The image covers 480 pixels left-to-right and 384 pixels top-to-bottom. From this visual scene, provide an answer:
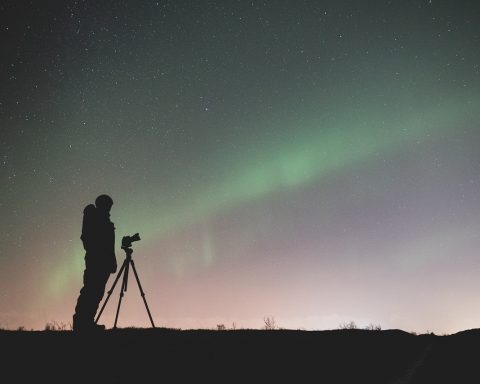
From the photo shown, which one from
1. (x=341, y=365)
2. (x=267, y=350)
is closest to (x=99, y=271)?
(x=267, y=350)

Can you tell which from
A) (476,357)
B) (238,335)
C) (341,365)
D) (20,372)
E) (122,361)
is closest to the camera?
(20,372)

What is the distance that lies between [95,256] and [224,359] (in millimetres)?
3432

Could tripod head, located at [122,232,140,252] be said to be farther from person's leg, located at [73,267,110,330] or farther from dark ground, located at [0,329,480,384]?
dark ground, located at [0,329,480,384]

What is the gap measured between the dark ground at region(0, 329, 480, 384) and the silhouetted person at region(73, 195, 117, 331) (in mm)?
765

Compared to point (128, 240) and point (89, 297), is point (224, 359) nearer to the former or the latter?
point (89, 297)

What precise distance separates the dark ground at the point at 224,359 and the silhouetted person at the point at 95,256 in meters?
0.77

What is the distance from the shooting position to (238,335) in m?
7.35

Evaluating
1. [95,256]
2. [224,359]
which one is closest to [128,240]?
[95,256]

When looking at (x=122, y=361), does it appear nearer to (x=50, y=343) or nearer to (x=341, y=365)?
(x=50, y=343)

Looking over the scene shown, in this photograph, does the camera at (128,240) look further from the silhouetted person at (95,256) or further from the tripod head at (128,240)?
the silhouetted person at (95,256)

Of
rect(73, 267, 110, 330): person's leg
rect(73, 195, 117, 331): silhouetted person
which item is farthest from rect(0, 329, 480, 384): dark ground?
rect(73, 195, 117, 331): silhouetted person

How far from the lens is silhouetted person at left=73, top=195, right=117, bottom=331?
7141mm

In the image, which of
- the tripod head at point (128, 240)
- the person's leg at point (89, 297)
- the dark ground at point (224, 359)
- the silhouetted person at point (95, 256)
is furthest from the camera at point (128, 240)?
the dark ground at point (224, 359)

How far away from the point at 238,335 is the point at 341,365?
83.1 inches
